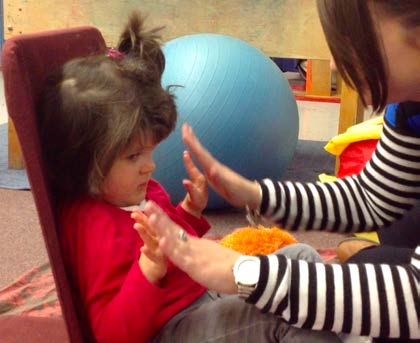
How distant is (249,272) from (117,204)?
0.28 metres

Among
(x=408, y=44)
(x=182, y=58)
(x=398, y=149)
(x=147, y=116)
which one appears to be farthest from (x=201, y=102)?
(x=408, y=44)

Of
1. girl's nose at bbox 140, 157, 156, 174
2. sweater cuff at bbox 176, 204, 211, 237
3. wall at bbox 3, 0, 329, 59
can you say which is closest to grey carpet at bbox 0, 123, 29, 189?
wall at bbox 3, 0, 329, 59

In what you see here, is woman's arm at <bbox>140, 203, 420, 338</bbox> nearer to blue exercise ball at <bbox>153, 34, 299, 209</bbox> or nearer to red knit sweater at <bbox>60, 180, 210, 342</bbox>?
red knit sweater at <bbox>60, 180, 210, 342</bbox>

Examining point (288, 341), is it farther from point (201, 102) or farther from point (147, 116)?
point (201, 102)

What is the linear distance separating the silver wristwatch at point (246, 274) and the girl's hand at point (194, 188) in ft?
0.89

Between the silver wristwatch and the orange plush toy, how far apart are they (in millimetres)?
782

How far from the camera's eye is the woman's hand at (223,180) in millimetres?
1087

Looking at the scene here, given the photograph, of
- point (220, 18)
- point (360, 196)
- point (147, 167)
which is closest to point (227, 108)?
point (220, 18)

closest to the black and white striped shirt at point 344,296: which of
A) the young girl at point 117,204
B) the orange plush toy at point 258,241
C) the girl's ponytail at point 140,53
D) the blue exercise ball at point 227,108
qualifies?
the young girl at point 117,204

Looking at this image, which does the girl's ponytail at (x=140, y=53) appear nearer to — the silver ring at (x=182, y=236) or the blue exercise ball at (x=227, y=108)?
the silver ring at (x=182, y=236)

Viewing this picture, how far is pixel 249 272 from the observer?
0.83 metres

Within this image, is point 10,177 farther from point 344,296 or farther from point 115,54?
point 344,296

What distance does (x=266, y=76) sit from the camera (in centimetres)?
218

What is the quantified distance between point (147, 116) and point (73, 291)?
0.87 feet
